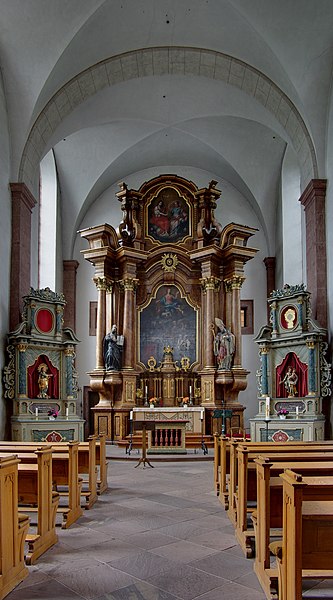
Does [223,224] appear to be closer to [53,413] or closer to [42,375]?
[42,375]

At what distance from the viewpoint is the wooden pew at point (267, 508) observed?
4.75 meters

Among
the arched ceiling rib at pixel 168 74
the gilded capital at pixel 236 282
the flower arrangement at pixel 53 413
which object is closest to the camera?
the flower arrangement at pixel 53 413

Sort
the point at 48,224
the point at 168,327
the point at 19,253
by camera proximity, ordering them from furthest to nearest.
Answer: the point at 48,224, the point at 168,327, the point at 19,253

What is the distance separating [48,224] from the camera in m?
19.4

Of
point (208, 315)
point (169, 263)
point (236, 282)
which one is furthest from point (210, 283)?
point (169, 263)

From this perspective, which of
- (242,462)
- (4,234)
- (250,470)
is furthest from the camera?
(4,234)

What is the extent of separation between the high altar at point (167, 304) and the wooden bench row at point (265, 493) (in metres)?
9.86

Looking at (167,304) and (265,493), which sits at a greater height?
(167,304)

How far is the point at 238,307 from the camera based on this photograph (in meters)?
18.5

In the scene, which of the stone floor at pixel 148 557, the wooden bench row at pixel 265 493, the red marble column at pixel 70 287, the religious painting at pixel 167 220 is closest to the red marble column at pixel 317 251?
the stone floor at pixel 148 557

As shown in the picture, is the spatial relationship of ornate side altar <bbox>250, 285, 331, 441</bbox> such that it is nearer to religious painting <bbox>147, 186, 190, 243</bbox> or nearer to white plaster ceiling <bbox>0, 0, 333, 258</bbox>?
white plaster ceiling <bbox>0, 0, 333, 258</bbox>

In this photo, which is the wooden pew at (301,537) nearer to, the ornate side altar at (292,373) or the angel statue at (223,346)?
the ornate side altar at (292,373)

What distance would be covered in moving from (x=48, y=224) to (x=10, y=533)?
50.4ft

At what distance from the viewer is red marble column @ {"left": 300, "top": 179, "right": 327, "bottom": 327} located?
1352cm
